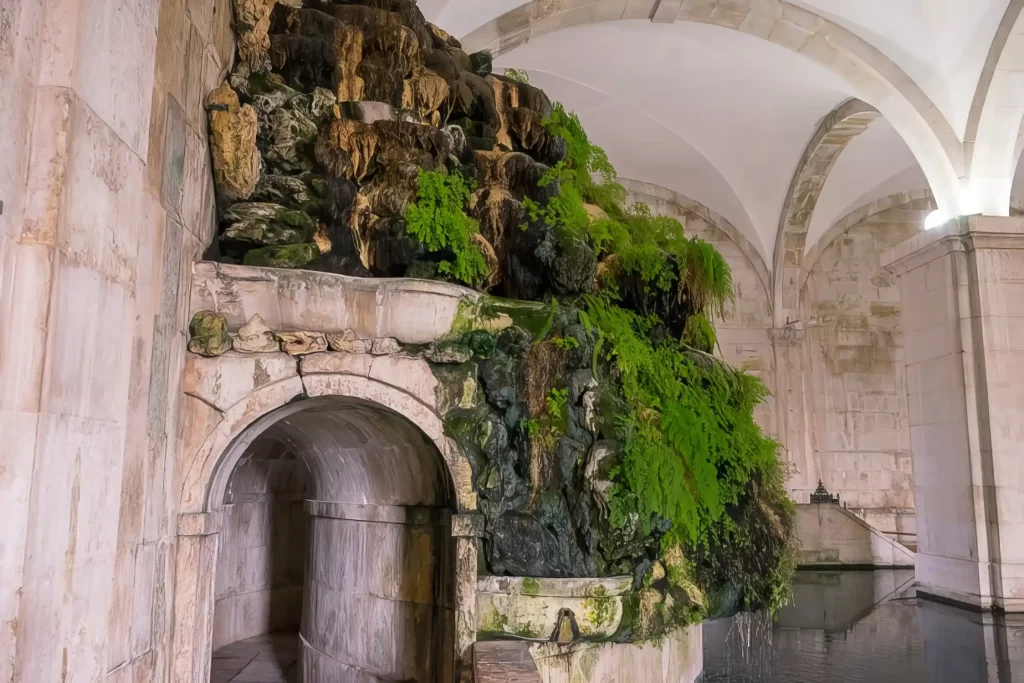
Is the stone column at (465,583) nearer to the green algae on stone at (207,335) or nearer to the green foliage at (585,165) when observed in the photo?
the green algae on stone at (207,335)

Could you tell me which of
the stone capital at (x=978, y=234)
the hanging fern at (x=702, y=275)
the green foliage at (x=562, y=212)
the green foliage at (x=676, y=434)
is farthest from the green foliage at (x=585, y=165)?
the stone capital at (x=978, y=234)

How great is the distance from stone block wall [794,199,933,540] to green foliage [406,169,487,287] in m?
15.5

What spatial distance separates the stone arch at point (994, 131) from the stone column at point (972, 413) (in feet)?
1.76

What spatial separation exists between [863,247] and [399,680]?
60.6ft

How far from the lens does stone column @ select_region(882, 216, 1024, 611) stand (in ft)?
34.7

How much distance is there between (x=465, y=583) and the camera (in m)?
5.40

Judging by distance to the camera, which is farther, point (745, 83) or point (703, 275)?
point (745, 83)

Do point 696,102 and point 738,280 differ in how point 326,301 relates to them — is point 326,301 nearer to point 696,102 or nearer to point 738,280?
point 696,102

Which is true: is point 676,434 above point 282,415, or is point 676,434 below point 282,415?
below

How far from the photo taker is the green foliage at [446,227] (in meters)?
5.82

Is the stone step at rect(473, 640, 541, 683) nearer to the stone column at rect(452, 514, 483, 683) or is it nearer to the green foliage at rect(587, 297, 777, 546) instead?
the stone column at rect(452, 514, 483, 683)

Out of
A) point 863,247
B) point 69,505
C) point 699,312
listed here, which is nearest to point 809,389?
point 863,247

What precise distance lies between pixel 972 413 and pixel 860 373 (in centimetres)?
900

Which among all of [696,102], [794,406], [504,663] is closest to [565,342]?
[504,663]
